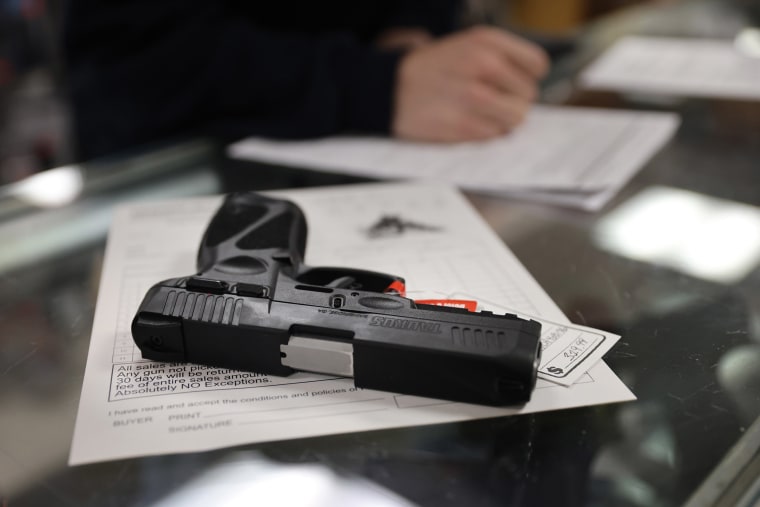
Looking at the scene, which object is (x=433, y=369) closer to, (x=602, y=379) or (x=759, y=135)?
(x=602, y=379)

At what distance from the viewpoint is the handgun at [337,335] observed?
0.34 metres

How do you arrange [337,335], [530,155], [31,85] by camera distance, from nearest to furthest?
1. [337,335]
2. [530,155]
3. [31,85]

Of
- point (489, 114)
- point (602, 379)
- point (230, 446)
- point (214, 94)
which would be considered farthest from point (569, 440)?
point (214, 94)

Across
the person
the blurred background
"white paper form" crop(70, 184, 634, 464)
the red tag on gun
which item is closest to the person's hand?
the person

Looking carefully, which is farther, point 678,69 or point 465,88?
point 678,69

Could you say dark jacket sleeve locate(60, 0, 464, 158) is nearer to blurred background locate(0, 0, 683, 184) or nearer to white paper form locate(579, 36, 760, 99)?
white paper form locate(579, 36, 760, 99)

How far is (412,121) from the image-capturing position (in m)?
0.77

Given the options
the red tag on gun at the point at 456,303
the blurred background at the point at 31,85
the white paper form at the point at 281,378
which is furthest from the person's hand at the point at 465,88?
the blurred background at the point at 31,85

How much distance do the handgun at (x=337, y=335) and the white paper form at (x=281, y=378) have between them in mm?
10

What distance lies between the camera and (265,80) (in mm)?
808

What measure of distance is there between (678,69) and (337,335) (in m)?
0.88

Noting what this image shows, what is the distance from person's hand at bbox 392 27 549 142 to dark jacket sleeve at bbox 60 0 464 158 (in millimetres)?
26

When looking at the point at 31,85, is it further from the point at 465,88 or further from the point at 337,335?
the point at 337,335

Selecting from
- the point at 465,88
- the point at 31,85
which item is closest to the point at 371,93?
the point at 465,88
